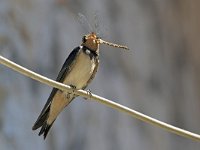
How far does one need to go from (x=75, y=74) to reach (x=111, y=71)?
3.03 ft

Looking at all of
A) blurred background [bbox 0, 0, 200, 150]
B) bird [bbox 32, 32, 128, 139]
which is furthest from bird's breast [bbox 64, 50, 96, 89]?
blurred background [bbox 0, 0, 200, 150]

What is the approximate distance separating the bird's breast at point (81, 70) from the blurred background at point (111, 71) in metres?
0.64

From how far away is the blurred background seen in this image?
405 cm

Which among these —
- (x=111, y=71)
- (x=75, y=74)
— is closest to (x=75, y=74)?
(x=75, y=74)

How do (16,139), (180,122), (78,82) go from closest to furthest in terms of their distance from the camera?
1. (78,82)
2. (16,139)
3. (180,122)

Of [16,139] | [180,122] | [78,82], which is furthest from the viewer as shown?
[180,122]

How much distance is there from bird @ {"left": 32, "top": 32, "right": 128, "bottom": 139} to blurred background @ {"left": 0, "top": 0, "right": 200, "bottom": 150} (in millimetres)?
586

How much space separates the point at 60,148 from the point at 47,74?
0.38 metres

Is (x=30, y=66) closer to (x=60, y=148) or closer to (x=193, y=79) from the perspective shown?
(x=60, y=148)

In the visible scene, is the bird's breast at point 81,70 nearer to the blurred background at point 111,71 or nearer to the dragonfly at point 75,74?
the dragonfly at point 75,74

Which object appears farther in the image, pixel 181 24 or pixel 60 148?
pixel 181 24

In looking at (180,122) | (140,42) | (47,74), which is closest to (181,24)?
(140,42)

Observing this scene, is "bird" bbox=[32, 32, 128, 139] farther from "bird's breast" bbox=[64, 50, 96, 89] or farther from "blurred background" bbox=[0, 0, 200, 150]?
"blurred background" bbox=[0, 0, 200, 150]

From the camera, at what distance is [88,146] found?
413 centimetres
